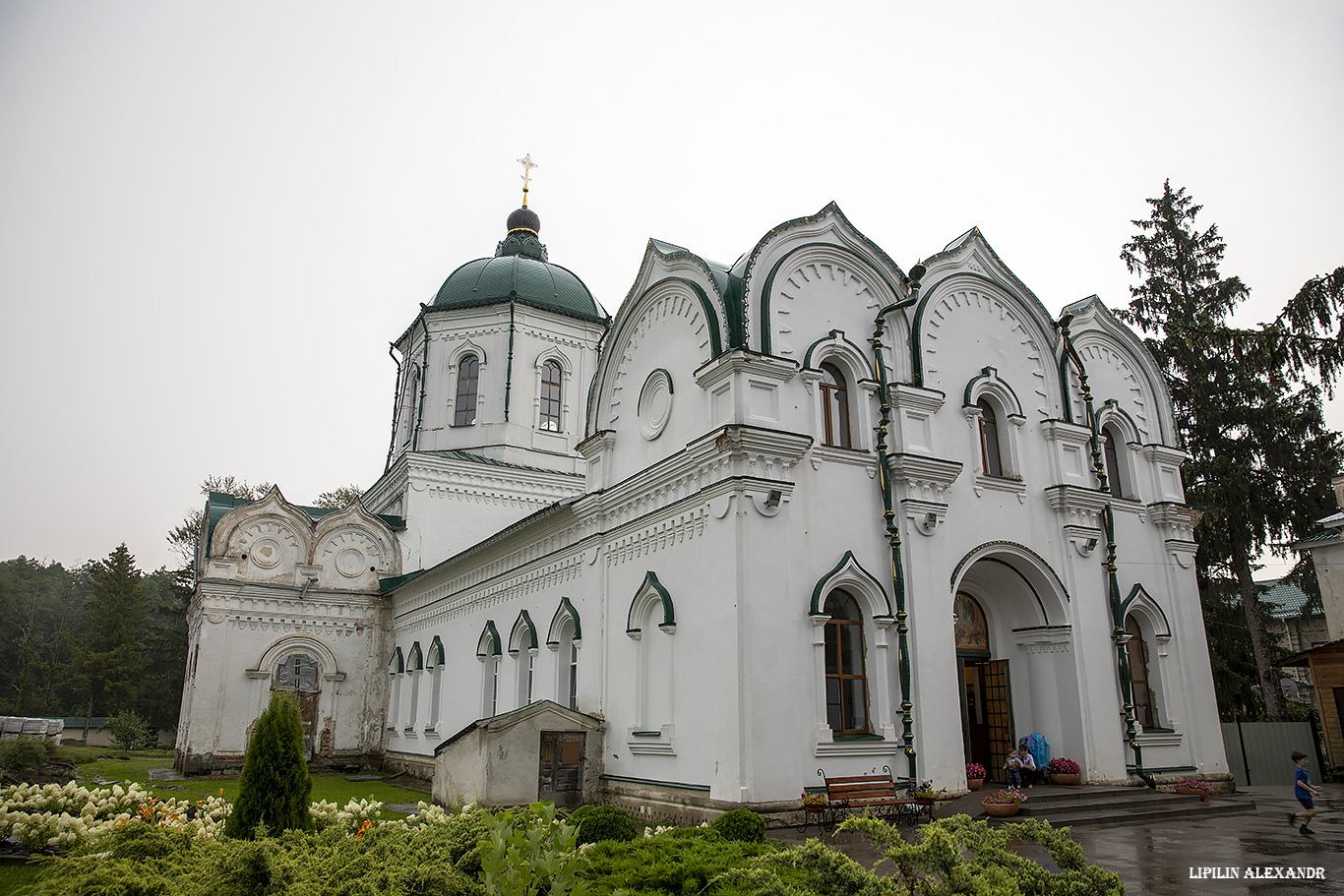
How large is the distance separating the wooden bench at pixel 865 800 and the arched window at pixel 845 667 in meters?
0.72

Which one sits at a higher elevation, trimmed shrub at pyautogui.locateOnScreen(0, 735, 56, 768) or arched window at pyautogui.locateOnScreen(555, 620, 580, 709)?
arched window at pyautogui.locateOnScreen(555, 620, 580, 709)

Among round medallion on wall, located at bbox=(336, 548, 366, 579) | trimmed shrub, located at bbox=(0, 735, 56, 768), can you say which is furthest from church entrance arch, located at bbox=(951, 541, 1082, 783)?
trimmed shrub, located at bbox=(0, 735, 56, 768)

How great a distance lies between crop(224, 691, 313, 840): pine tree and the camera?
25.5 ft

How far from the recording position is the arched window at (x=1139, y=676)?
14625mm

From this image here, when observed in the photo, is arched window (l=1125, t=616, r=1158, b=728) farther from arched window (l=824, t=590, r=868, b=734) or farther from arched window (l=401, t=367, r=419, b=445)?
arched window (l=401, t=367, r=419, b=445)

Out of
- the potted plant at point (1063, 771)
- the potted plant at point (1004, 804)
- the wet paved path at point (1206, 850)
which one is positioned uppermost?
the potted plant at point (1063, 771)

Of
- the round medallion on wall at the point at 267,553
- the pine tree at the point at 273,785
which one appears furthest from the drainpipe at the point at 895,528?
the round medallion on wall at the point at 267,553

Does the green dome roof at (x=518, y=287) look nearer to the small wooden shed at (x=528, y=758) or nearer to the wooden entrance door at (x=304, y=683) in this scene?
the wooden entrance door at (x=304, y=683)

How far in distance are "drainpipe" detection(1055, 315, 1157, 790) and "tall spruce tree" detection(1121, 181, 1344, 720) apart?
6652 mm

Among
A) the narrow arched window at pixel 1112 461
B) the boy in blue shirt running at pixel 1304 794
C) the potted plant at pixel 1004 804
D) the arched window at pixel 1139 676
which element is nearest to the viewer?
the boy in blue shirt running at pixel 1304 794

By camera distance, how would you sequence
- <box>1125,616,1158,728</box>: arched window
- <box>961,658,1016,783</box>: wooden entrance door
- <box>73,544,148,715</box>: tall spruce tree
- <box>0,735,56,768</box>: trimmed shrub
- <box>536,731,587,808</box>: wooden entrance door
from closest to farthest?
<box>536,731,587,808</box>: wooden entrance door
<box>961,658,1016,783</box>: wooden entrance door
<box>1125,616,1158,728</box>: arched window
<box>0,735,56,768</box>: trimmed shrub
<box>73,544,148,715</box>: tall spruce tree

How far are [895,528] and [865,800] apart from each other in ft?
12.4

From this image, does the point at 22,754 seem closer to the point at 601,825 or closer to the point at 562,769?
the point at 562,769

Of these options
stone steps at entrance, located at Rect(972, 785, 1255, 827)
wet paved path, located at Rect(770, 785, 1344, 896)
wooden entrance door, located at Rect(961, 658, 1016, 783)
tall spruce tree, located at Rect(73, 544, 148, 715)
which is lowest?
wet paved path, located at Rect(770, 785, 1344, 896)
